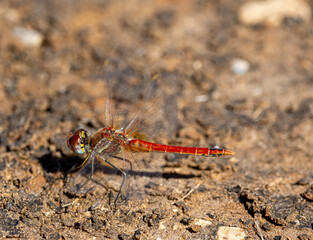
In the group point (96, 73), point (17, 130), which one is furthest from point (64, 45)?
point (17, 130)

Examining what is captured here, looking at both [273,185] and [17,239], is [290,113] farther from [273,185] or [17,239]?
[17,239]

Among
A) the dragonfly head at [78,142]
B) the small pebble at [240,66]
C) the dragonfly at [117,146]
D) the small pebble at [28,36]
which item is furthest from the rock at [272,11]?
the dragonfly head at [78,142]

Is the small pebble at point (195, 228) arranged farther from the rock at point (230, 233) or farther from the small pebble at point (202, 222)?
the rock at point (230, 233)

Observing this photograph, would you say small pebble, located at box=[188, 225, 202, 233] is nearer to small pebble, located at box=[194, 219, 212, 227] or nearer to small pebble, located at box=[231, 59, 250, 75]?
small pebble, located at box=[194, 219, 212, 227]

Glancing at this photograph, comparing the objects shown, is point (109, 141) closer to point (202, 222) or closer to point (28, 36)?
point (202, 222)

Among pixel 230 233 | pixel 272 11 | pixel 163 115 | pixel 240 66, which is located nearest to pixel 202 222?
pixel 230 233

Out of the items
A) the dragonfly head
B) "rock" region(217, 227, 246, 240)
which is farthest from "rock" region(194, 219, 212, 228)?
the dragonfly head
